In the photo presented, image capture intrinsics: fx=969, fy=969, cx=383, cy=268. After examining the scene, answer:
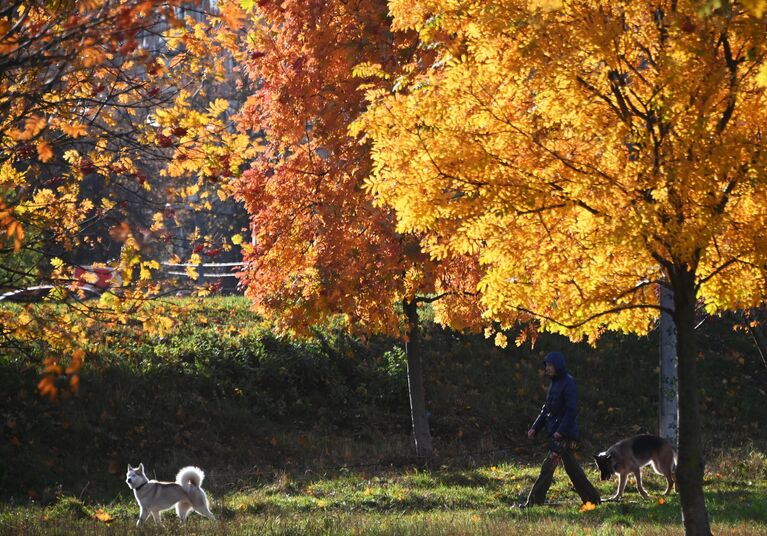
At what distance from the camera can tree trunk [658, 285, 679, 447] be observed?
14.6 m

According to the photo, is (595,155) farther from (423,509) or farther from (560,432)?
(423,509)

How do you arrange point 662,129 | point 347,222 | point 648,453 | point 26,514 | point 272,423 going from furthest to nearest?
1. point 272,423
2. point 347,222
3. point 648,453
4. point 26,514
5. point 662,129

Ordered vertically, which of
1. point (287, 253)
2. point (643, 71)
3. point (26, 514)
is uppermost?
point (643, 71)

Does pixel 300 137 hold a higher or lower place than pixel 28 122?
higher

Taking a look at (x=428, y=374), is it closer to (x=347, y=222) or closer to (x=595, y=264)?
(x=347, y=222)

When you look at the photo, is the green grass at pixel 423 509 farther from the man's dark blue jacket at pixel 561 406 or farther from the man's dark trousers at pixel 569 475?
the man's dark blue jacket at pixel 561 406

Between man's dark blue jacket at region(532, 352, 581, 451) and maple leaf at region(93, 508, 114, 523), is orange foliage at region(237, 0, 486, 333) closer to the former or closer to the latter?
man's dark blue jacket at region(532, 352, 581, 451)

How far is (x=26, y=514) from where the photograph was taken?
35.5ft

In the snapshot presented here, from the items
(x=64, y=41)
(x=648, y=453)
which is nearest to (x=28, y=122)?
(x=64, y=41)

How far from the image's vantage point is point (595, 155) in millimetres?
8023

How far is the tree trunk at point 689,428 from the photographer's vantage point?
8.32m

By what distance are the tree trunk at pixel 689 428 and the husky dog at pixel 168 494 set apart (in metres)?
4.75

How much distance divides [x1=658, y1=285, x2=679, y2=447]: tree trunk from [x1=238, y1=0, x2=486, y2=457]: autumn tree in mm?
3045

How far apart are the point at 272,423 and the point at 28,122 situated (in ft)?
38.9
